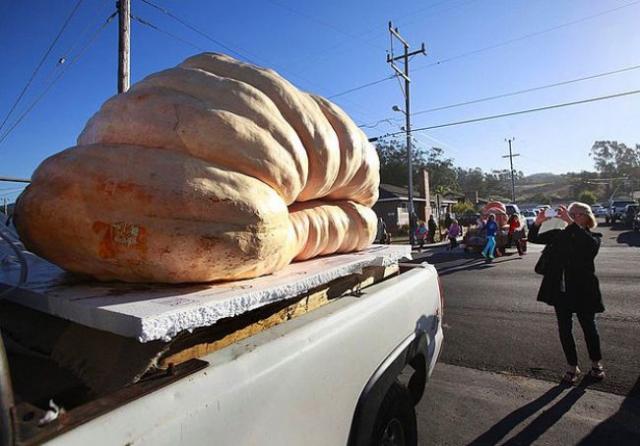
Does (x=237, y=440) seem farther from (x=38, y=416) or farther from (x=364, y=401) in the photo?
(x=364, y=401)

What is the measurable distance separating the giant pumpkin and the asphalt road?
250 cm

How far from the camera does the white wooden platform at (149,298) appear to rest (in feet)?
3.77

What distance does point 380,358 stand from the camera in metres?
2.11

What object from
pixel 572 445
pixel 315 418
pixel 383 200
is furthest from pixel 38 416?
pixel 383 200

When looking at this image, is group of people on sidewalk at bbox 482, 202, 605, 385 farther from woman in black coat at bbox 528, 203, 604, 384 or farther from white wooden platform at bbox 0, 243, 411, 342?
white wooden platform at bbox 0, 243, 411, 342

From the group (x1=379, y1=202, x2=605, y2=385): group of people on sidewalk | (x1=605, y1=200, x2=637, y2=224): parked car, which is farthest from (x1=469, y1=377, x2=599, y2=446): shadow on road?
(x1=605, y1=200, x2=637, y2=224): parked car

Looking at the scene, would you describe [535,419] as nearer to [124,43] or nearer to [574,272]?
[574,272]

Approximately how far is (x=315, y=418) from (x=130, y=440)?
77cm

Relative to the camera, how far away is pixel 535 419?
3.40m

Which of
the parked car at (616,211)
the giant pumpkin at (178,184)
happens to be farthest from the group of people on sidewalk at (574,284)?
the parked car at (616,211)

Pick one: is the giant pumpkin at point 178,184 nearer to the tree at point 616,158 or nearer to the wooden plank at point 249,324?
the wooden plank at point 249,324

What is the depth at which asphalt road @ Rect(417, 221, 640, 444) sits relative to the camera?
387 centimetres

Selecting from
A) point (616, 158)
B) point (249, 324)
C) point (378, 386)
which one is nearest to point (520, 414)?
point (378, 386)

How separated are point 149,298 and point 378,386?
1.18 m
